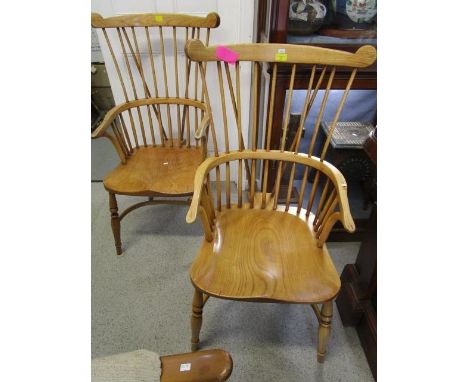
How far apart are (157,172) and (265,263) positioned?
695 millimetres

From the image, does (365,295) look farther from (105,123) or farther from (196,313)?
(105,123)

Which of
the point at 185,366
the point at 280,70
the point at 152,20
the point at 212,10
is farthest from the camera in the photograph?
the point at 212,10

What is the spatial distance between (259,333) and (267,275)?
477 millimetres

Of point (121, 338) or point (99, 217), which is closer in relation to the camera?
point (121, 338)

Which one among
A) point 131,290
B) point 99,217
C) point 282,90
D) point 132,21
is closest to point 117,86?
point 132,21

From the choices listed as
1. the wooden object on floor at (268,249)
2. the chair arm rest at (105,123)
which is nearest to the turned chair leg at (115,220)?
the chair arm rest at (105,123)

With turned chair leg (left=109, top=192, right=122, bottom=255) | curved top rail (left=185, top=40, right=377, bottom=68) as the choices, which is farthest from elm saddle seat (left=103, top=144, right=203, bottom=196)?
curved top rail (left=185, top=40, right=377, bottom=68)

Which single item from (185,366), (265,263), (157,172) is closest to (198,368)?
(185,366)

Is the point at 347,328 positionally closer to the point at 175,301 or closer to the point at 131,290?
the point at 175,301

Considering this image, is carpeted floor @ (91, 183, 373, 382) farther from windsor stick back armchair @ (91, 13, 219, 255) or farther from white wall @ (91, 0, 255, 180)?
white wall @ (91, 0, 255, 180)

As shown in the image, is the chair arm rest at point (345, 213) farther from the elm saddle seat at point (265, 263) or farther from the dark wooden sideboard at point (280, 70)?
the dark wooden sideboard at point (280, 70)

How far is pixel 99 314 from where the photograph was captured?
1.30 meters

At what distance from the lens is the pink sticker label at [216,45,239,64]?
3.09 feet

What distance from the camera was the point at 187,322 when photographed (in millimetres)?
1275
